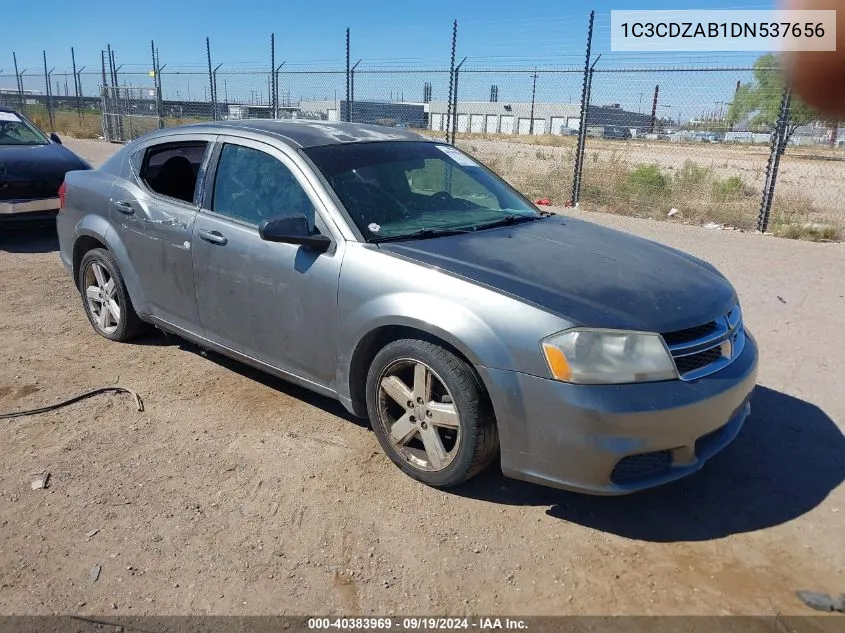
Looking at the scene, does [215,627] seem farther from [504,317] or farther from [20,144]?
[20,144]

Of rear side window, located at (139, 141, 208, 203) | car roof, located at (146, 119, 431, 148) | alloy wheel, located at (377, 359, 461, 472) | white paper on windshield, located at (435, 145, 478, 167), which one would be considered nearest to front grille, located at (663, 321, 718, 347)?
alloy wheel, located at (377, 359, 461, 472)

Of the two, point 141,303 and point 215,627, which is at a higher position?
point 141,303

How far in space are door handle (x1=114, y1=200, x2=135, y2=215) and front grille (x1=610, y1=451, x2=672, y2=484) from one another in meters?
3.52

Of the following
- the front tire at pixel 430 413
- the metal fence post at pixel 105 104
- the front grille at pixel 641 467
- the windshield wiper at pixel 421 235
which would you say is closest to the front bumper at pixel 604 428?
the front grille at pixel 641 467

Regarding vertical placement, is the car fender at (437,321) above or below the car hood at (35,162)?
below

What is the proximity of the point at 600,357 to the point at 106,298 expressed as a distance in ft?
12.7

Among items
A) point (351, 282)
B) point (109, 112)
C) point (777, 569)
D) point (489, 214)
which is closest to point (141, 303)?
point (351, 282)

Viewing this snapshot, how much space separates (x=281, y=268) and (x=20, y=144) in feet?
23.9

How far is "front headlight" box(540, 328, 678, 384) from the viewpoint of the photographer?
106 inches

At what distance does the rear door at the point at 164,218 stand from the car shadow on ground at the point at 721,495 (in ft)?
7.29

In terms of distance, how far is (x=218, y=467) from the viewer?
3404mm

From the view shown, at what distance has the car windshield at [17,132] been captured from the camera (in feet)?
29.3

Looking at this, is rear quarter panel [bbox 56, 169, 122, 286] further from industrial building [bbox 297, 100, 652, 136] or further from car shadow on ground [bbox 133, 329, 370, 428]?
industrial building [bbox 297, 100, 652, 136]

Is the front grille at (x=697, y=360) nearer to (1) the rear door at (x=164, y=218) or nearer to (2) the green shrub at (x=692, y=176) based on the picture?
(1) the rear door at (x=164, y=218)
